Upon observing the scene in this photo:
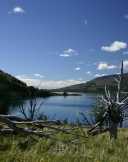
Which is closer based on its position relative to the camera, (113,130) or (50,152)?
(50,152)

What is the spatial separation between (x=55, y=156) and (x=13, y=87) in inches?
5581

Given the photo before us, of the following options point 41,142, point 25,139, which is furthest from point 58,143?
point 25,139

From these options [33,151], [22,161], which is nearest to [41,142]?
[33,151]

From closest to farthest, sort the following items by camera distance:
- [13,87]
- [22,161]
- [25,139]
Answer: [22,161]
[25,139]
[13,87]

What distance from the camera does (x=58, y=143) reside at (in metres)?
9.19

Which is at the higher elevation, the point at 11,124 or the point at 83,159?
the point at 11,124

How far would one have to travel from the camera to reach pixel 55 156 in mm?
7379

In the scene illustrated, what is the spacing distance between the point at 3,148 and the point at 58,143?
1.28 m

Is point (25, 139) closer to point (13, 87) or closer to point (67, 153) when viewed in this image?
point (67, 153)

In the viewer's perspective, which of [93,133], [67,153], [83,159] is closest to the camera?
[83,159]

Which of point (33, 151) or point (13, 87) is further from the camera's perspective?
point (13, 87)

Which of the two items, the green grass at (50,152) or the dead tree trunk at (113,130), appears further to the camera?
the dead tree trunk at (113,130)

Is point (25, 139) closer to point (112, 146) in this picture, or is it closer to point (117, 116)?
point (112, 146)

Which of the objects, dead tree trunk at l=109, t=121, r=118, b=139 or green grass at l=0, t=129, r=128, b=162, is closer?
green grass at l=0, t=129, r=128, b=162
